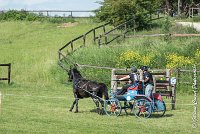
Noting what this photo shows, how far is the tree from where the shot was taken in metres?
46.8

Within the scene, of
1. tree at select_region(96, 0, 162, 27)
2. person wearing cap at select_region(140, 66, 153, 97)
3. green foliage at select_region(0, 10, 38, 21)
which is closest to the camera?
person wearing cap at select_region(140, 66, 153, 97)

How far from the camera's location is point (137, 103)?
18688mm

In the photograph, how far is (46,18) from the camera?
2442 inches

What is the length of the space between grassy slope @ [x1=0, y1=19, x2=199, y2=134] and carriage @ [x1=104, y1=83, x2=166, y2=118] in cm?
32

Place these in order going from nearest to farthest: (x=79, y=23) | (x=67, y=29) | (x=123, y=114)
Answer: (x=123, y=114)
(x=67, y=29)
(x=79, y=23)

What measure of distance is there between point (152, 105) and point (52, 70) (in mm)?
16509

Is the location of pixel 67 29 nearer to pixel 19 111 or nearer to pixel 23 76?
pixel 23 76

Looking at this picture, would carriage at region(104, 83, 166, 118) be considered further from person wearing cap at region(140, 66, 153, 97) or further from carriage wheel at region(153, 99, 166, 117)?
person wearing cap at region(140, 66, 153, 97)

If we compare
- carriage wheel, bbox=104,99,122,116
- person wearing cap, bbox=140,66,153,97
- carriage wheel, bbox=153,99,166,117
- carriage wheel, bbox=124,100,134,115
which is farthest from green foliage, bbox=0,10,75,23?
carriage wheel, bbox=153,99,166,117

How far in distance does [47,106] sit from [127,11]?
2687 centimetres

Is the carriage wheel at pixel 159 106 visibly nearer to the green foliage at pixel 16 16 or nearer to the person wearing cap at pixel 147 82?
the person wearing cap at pixel 147 82

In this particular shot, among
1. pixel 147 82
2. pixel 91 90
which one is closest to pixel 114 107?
pixel 91 90

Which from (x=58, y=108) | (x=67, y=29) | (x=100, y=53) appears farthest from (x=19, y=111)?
(x=67, y=29)

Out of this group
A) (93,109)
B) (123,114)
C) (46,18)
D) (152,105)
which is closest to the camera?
(152,105)
